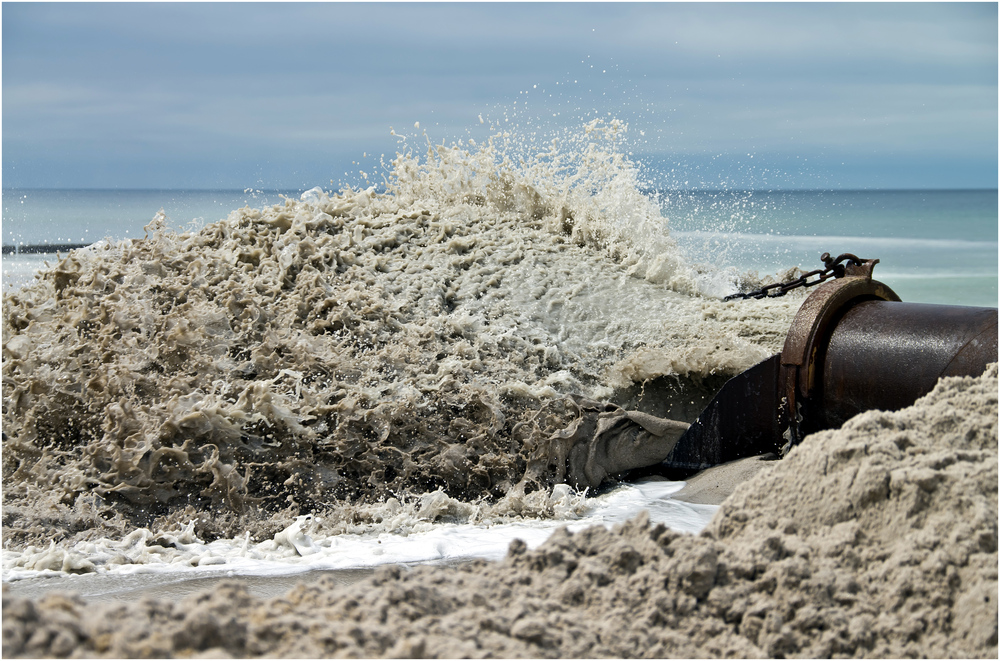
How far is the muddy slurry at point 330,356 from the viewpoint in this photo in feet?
11.7

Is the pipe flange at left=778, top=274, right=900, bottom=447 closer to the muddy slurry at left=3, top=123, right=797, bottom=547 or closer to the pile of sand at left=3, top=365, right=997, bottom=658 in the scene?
the muddy slurry at left=3, top=123, right=797, bottom=547

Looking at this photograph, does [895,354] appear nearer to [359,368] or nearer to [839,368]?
[839,368]

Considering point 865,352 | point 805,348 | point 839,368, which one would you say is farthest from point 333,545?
point 865,352

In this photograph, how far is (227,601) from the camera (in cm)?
158

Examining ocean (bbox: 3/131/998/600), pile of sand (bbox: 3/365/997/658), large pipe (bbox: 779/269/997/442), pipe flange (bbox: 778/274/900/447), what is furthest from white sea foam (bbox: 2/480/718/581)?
pile of sand (bbox: 3/365/997/658)

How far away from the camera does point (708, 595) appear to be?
6.00ft

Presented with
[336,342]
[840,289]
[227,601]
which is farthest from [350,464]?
[840,289]

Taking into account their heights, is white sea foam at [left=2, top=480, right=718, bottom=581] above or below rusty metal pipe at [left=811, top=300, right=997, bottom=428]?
below

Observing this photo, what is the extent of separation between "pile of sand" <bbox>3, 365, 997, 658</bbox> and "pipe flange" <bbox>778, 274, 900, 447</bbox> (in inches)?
55.9

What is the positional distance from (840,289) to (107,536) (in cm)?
346

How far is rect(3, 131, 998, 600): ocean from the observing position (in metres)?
3.39

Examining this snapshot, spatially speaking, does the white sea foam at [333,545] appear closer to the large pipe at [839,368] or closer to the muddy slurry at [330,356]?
the muddy slurry at [330,356]

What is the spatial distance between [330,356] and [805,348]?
90.2 inches

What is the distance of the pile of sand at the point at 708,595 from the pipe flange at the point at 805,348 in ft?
4.66
